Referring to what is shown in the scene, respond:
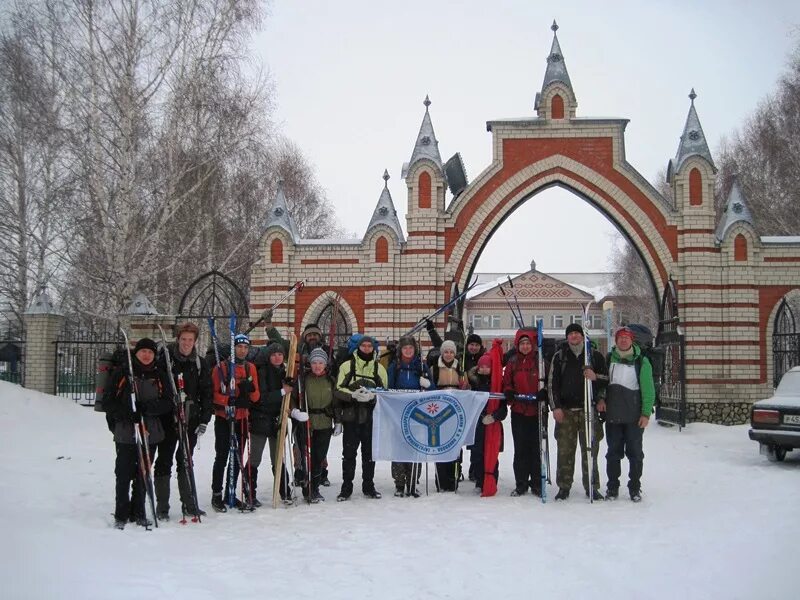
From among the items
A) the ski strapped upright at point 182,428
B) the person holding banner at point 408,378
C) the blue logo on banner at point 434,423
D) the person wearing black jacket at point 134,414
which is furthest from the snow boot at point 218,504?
the blue logo on banner at point 434,423

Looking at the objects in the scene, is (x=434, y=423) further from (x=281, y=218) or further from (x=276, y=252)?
(x=281, y=218)

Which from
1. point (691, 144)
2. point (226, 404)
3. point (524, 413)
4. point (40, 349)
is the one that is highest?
point (691, 144)

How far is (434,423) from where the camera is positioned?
846 cm

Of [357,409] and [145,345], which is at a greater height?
[145,345]

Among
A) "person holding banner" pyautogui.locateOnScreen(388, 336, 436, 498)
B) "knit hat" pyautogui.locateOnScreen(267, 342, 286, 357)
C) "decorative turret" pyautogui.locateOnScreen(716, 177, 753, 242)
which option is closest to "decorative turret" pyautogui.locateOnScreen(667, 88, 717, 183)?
"decorative turret" pyautogui.locateOnScreen(716, 177, 753, 242)

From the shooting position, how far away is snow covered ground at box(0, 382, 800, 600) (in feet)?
16.1

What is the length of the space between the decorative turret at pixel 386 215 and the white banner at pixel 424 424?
8946 millimetres

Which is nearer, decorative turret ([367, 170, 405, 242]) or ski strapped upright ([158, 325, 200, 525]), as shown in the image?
ski strapped upright ([158, 325, 200, 525])

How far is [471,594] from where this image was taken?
16.0 ft

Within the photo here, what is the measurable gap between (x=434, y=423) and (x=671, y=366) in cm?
1034

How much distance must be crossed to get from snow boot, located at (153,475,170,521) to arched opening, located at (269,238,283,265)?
415 inches

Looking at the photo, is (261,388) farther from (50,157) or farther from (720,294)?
(50,157)

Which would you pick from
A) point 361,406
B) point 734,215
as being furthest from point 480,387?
point 734,215

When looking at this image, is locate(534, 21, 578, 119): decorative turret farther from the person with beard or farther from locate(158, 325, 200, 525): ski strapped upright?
locate(158, 325, 200, 525): ski strapped upright
